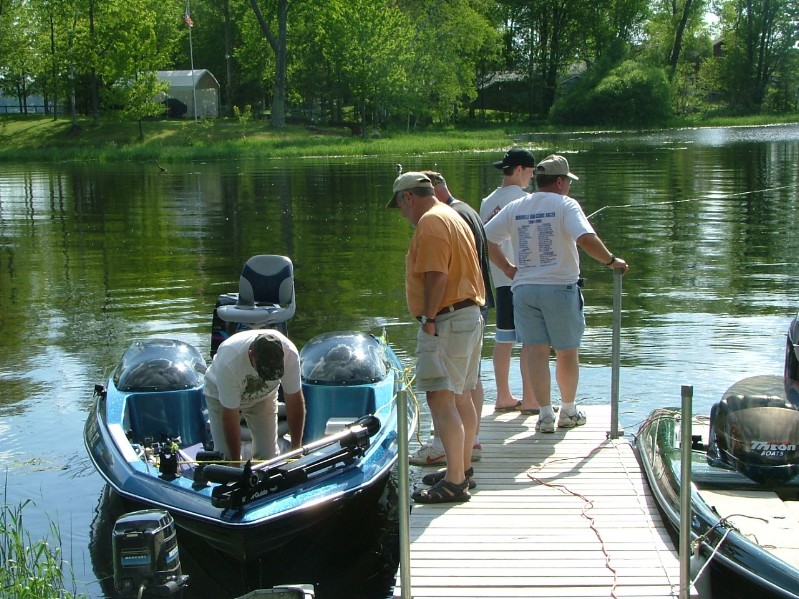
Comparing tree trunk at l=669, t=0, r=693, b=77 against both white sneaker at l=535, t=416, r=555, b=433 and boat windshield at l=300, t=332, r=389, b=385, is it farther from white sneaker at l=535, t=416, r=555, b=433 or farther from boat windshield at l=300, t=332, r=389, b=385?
white sneaker at l=535, t=416, r=555, b=433

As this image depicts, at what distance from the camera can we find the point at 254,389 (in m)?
6.46

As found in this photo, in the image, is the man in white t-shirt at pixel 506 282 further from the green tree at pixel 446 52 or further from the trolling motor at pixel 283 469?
the green tree at pixel 446 52

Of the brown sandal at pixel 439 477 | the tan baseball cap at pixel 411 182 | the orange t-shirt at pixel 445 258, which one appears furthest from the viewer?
the brown sandal at pixel 439 477

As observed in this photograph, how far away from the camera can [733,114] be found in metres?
77.5

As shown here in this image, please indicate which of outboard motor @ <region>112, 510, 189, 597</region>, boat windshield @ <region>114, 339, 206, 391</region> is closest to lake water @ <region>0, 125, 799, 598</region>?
boat windshield @ <region>114, 339, 206, 391</region>

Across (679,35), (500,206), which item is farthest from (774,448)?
(679,35)

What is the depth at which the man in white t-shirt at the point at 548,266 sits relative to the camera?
6.72m

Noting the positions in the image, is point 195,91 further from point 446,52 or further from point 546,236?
point 546,236

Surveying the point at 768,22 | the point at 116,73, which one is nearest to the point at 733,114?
the point at 768,22

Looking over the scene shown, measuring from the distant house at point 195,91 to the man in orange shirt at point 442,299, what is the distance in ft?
195

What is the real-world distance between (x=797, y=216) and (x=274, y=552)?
19680 millimetres

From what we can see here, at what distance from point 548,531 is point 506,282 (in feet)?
7.45

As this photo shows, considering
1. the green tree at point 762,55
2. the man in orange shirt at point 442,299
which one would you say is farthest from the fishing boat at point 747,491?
the green tree at point 762,55

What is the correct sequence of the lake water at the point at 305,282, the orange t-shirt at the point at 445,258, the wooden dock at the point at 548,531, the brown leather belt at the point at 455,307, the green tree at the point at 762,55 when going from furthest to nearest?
1. the green tree at the point at 762,55
2. the lake water at the point at 305,282
3. the brown leather belt at the point at 455,307
4. the orange t-shirt at the point at 445,258
5. the wooden dock at the point at 548,531
